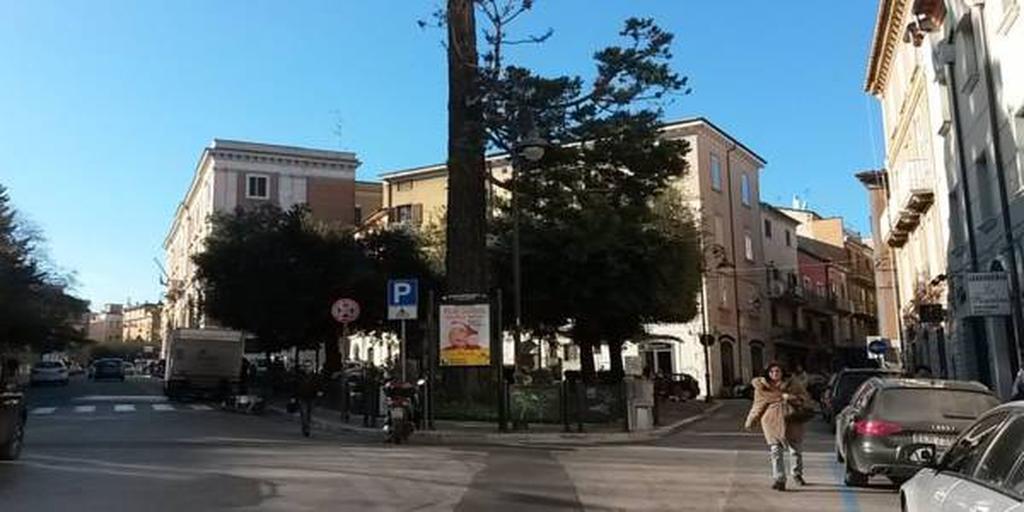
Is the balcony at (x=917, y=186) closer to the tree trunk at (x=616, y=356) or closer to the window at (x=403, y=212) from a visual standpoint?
the tree trunk at (x=616, y=356)

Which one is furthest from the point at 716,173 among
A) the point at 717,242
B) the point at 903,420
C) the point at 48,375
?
the point at 903,420

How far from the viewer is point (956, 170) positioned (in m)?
28.4

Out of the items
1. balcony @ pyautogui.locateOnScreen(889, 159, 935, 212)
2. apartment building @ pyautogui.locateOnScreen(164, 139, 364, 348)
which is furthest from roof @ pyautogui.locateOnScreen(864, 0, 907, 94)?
apartment building @ pyautogui.locateOnScreen(164, 139, 364, 348)

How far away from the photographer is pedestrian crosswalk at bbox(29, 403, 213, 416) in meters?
32.4

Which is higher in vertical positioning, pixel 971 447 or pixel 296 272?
pixel 296 272

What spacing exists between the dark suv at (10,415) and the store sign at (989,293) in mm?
15355

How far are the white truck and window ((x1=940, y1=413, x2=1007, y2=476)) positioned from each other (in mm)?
36843

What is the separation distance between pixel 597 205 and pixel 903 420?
16.7 metres

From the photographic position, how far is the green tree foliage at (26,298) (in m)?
58.9

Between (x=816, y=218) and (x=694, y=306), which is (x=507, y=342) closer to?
(x=694, y=306)

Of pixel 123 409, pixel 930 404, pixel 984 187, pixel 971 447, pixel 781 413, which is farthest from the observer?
pixel 123 409

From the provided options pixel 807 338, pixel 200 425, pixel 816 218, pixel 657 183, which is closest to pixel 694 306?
pixel 657 183

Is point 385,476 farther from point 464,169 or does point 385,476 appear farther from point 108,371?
point 108,371

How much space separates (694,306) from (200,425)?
21.1 meters
